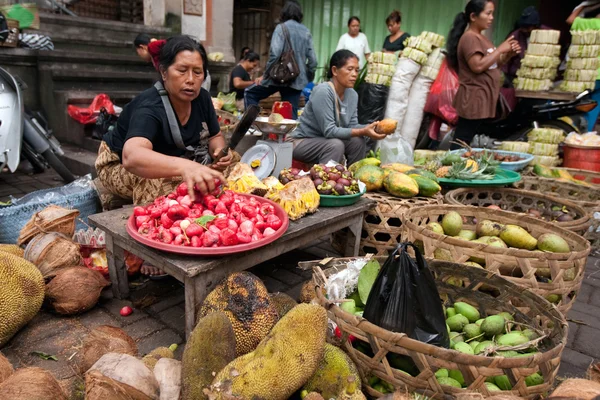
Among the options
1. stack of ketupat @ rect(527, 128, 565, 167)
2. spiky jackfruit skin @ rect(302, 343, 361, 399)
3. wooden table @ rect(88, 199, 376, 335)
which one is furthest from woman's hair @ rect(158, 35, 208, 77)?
stack of ketupat @ rect(527, 128, 565, 167)

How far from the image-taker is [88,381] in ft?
5.16

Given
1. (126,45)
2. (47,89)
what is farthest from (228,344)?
(126,45)

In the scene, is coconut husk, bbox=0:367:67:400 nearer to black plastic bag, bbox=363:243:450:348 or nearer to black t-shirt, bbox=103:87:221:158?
black plastic bag, bbox=363:243:450:348

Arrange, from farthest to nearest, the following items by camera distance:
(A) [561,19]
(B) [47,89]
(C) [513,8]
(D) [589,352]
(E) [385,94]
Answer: (A) [561,19] < (C) [513,8] < (E) [385,94] < (B) [47,89] < (D) [589,352]

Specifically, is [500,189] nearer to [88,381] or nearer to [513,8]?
[88,381]

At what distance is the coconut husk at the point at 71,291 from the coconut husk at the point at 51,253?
0.09 m

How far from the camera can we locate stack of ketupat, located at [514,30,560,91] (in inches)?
247

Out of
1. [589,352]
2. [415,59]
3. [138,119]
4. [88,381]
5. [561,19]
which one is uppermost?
[561,19]

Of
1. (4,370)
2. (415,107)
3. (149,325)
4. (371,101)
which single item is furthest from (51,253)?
(415,107)

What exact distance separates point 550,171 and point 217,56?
6090 millimetres

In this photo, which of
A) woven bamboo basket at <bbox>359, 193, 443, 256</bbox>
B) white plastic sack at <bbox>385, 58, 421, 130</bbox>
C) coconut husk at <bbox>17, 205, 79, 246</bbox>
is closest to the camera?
coconut husk at <bbox>17, 205, 79, 246</bbox>

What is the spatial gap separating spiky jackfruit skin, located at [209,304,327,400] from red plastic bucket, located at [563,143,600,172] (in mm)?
5556

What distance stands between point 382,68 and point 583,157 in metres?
3.12

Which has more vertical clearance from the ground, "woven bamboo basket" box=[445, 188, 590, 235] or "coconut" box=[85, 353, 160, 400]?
"woven bamboo basket" box=[445, 188, 590, 235]
